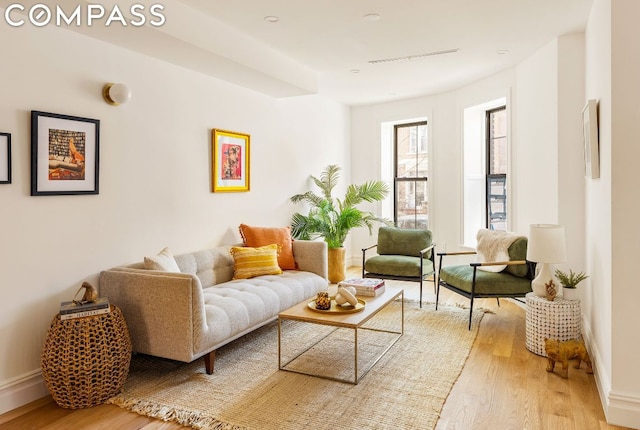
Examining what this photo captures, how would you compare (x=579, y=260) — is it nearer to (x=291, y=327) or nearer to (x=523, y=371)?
(x=523, y=371)

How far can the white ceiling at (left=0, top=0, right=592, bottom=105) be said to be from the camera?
10.6 ft

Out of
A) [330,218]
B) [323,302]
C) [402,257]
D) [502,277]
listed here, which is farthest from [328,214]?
[323,302]

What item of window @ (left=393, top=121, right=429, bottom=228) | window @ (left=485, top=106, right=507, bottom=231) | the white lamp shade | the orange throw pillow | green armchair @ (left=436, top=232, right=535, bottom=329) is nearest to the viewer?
the white lamp shade

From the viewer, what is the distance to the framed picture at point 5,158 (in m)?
2.62

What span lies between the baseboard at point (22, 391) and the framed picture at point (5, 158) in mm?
1189

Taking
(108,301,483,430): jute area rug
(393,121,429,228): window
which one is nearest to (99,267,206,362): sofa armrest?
(108,301,483,430): jute area rug

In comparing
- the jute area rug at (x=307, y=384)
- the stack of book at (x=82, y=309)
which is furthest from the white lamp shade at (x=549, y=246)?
the stack of book at (x=82, y=309)

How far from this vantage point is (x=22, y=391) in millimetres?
2701

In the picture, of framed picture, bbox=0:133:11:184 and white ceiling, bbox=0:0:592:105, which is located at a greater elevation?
white ceiling, bbox=0:0:592:105

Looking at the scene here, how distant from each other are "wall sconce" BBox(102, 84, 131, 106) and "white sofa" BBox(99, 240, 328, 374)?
120 cm

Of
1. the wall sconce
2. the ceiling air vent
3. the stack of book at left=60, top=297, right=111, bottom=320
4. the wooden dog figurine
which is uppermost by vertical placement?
the ceiling air vent
